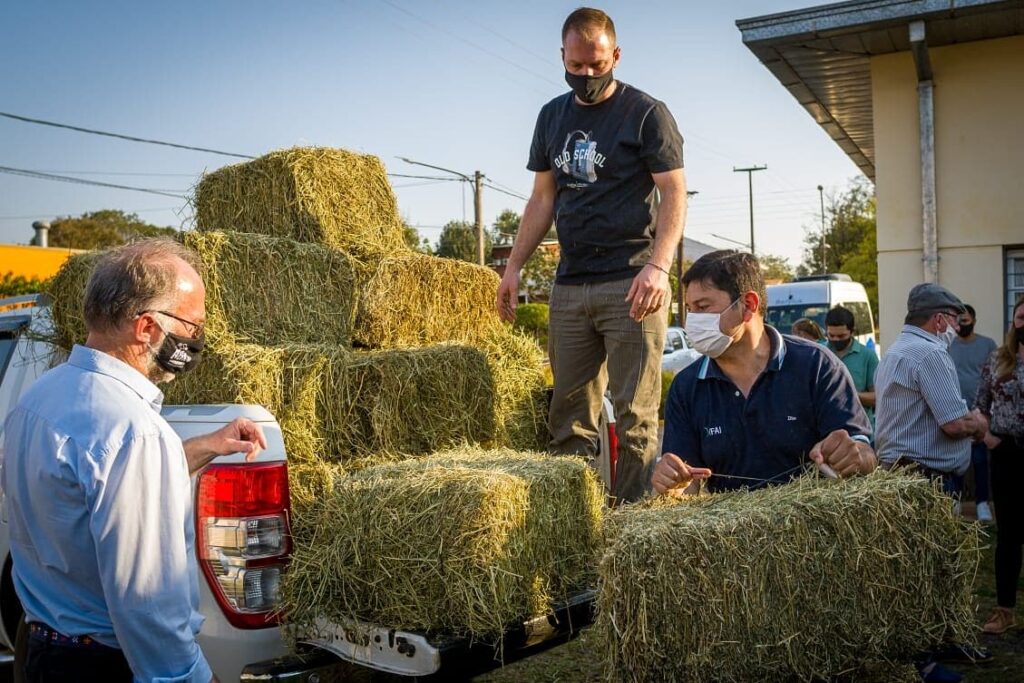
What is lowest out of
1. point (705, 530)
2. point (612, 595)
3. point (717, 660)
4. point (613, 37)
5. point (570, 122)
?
point (717, 660)

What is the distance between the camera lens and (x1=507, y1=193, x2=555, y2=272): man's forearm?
4488 mm

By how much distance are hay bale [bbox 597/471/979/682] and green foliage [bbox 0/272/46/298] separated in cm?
1878

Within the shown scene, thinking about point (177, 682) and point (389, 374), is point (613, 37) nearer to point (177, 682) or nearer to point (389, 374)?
point (389, 374)

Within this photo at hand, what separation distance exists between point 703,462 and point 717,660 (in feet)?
3.43

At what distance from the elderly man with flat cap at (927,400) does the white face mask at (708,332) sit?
Result: 2033mm

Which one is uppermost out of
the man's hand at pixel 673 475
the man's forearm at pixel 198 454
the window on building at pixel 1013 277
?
the window on building at pixel 1013 277

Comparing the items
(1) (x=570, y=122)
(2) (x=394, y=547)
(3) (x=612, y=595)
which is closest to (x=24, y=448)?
(2) (x=394, y=547)

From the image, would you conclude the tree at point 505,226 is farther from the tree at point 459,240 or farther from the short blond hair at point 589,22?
the short blond hair at point 589,22

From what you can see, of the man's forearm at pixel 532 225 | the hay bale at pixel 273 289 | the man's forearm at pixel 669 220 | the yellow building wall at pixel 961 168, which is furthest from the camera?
the yellow building wall at pixel 961 168

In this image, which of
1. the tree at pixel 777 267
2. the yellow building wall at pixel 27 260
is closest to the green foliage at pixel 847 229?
the tree at pixel 777 267

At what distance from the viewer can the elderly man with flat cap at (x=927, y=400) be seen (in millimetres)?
4754

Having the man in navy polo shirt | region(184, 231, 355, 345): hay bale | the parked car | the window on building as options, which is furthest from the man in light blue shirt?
the parked car

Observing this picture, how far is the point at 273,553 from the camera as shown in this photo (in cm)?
289

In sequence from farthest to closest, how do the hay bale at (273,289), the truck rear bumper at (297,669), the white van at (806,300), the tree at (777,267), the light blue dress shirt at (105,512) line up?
the tree at (777,267), the white van at (806,300), the hay bale at (273,289), the truck rear bumper at (297,669), the light blue dress shirt at (105,512)
